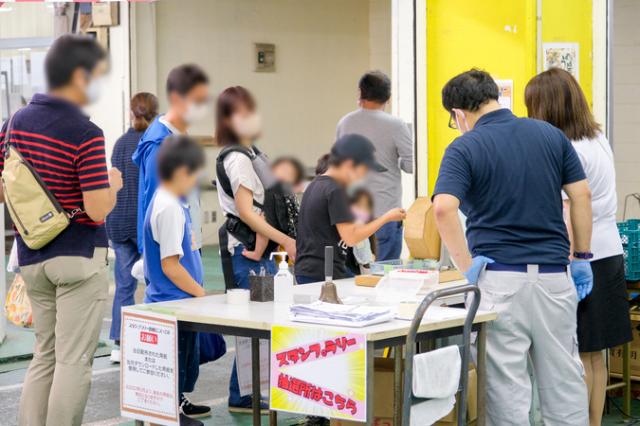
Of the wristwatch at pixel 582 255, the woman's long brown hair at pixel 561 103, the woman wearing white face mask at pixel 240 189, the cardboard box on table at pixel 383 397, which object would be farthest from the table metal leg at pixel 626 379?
the woman wearing white face mask at pixel 240 189

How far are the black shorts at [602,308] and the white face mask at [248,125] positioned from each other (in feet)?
6.80

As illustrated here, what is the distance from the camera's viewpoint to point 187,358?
367 cm

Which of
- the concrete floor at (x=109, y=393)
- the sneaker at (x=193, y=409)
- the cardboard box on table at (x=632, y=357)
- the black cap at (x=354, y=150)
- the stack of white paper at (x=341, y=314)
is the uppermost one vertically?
the black cap at (x=354, y=150)

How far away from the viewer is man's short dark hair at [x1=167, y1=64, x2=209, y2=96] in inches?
90.5

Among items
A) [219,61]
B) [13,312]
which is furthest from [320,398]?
[13,312]

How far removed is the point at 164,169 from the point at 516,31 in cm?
290

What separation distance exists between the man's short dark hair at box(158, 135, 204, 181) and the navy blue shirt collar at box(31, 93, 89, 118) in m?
0.41

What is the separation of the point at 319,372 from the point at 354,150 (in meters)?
0.65

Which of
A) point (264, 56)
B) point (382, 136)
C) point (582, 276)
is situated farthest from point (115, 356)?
point (264, 56)

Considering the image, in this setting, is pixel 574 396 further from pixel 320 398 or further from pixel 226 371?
pixel 226 371

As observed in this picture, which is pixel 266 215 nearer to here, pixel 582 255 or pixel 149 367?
pixel 149 367

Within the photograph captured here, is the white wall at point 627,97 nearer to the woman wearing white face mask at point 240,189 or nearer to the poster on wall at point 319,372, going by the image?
the woman wearing white face mask at point 240,189

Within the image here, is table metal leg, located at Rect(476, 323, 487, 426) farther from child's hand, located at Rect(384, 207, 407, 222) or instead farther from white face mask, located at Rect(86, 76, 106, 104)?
white face mask, located at Rect(86, 76, 106, 104)

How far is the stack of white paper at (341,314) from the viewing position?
9.93ft
